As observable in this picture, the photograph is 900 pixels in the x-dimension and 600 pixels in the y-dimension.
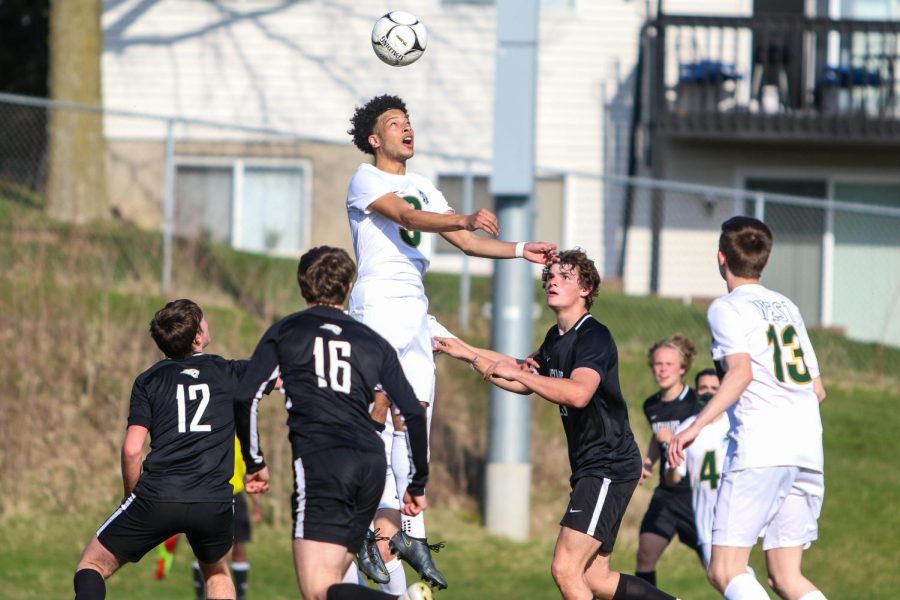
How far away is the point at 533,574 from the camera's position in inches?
496

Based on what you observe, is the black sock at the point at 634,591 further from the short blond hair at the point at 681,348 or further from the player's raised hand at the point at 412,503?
the short blond hair at the point at 681,348

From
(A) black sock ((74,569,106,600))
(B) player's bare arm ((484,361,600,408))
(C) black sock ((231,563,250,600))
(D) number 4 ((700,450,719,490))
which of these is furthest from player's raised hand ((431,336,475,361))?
(C) black sock ((231,563,250,600))

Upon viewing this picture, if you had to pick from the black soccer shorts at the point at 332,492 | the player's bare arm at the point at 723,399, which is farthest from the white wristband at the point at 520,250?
the black soccer shorts at the point at 332,492

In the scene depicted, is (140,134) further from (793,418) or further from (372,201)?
(793,418)

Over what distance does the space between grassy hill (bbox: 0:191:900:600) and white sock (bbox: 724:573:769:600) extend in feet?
15.3

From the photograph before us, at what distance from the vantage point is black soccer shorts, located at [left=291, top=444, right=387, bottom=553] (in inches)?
249

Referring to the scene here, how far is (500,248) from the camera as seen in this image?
734 cm

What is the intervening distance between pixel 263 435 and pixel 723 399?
25.6ft

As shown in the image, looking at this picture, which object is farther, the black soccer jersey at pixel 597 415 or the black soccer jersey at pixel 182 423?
the black soccer jersey at pixel 182 423

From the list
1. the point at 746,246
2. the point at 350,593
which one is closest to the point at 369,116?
the point at 746,246

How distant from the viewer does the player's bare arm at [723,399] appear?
264 inches

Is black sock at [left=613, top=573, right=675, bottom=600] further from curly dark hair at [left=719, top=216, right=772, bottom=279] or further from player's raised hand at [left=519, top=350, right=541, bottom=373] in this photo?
curly dark hair at [left=719, top=216, right=772, bottom=279]

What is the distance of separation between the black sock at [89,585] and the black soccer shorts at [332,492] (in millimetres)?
1595

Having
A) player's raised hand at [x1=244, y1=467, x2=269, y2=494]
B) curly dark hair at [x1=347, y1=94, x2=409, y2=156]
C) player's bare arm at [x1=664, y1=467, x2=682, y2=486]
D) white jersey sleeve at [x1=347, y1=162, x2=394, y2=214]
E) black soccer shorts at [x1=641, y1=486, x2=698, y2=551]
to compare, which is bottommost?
black soccer shorts at [x1=641, y1=486, x2=698, y2=551]
